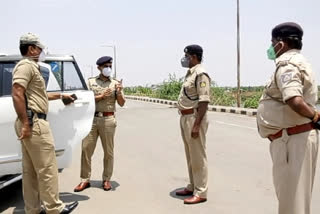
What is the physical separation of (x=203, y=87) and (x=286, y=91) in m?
1.72

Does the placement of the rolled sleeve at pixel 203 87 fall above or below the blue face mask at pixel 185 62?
below

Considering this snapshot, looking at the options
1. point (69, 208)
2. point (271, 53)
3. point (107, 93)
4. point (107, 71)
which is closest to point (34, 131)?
point (69, 208)

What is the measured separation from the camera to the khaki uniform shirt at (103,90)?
196 inches

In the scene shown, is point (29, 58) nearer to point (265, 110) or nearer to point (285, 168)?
point (265, 110)

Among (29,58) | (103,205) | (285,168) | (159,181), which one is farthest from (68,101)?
(285,168)

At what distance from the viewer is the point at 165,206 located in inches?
172

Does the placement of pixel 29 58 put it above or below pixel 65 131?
above

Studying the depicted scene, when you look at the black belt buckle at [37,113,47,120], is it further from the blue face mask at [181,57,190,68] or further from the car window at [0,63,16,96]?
the blue face mask at [181,57,190,68]

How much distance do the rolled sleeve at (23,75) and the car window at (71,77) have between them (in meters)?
0.94

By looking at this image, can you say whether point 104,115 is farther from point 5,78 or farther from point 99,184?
point 5,78

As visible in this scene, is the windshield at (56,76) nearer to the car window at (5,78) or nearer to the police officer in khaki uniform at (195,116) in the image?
the car window at (5,78)

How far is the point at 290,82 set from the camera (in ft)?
8.61

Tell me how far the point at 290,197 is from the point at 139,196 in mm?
2320

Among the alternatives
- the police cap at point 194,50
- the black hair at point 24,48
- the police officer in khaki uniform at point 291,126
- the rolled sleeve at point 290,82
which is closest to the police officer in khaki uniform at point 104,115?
the police cap at point 194,50
